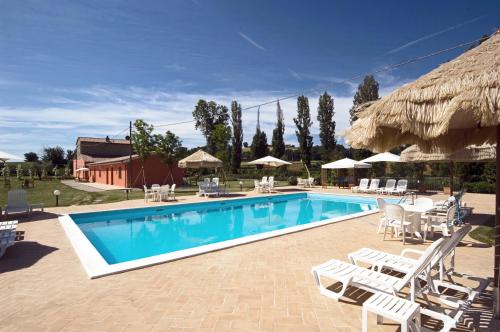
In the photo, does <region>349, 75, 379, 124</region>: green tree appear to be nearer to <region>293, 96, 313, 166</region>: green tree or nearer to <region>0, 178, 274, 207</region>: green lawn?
<region>293, 96, 313, 166</region>: green tree

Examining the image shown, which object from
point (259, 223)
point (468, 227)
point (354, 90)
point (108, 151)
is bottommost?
point (259, 223)

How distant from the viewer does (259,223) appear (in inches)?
452

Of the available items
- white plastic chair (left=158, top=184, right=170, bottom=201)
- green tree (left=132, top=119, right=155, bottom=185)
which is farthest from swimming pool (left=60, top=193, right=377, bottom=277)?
green tree (left=132, top=119, right=155, bottom=185)

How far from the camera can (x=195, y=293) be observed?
3916 millimetres

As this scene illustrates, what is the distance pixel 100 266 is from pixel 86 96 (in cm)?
2086

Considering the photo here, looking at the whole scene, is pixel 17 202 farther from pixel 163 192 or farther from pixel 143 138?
pixel 143 138

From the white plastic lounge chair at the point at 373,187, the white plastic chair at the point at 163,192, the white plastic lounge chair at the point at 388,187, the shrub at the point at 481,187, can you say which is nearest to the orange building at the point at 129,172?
the white plastic chair at the point at 163,192

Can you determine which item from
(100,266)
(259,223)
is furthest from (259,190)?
(100,266)

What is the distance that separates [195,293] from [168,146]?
18494 millimetres

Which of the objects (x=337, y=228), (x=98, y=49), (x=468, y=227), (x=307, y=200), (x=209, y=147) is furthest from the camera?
(x=209, y=147)

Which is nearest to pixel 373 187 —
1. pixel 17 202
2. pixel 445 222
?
pixel 445 222

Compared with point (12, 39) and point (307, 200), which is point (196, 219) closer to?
point (307, 200)

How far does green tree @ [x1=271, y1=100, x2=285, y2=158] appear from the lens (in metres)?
37.8

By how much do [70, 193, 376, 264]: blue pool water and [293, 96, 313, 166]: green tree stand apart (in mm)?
15055
